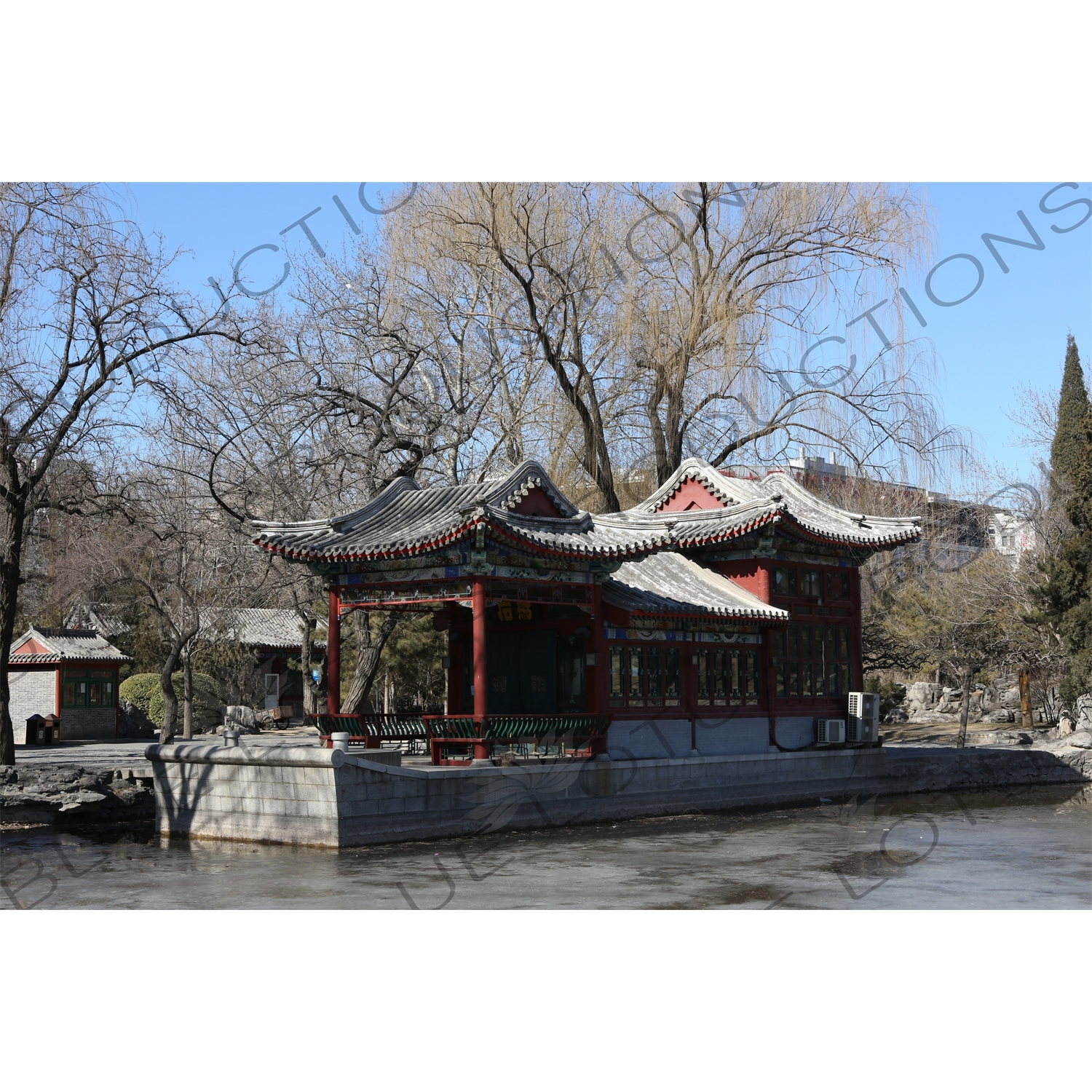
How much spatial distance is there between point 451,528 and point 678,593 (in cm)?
505

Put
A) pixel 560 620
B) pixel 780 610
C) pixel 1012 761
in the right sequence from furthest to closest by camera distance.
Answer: pixel 1012 761 → pixel 780 610 → pixel 560 620

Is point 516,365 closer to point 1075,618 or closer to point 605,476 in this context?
point 605,476

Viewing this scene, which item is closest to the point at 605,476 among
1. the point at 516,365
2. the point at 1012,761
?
the point at 516,365

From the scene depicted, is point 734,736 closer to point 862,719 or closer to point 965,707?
point 862,719

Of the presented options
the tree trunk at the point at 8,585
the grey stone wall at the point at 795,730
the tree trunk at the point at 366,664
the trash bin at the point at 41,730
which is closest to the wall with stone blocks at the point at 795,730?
the grey stone wall at the point at 795,730

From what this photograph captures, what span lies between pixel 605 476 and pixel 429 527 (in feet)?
28.8

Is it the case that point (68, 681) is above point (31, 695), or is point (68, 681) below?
above

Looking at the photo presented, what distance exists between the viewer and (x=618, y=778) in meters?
18.4

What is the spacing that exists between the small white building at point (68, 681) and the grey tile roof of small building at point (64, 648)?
0.02 m

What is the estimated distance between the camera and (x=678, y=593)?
67.3 feet

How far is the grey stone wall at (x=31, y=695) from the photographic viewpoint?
102 ft

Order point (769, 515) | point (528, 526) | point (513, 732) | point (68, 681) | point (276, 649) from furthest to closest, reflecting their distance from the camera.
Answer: point (276, 649) → point (68, 681) → point (769, 515) → point (528, 526) → point (513, 732)

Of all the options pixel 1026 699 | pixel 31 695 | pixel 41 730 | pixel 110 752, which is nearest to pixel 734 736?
pixel 110 752

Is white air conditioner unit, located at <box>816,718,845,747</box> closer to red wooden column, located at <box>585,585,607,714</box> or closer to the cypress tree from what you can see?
red wooden column, located at <box>585,585,607,714</box>
